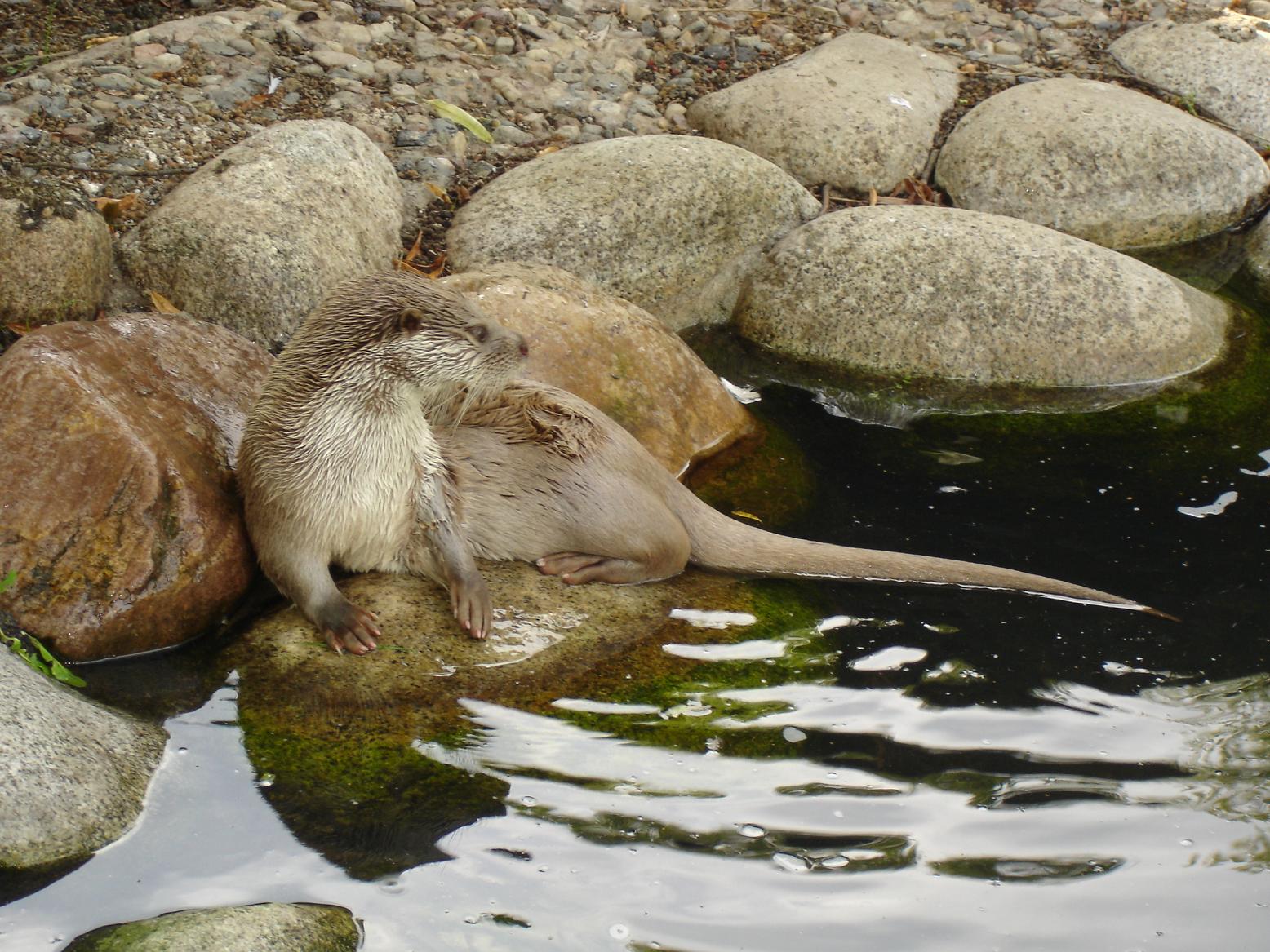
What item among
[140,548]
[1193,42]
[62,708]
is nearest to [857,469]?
[140,548]

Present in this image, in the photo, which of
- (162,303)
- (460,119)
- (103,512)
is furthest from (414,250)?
(103,512)

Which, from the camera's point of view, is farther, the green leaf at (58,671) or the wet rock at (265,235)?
the wet rock at (265,235)

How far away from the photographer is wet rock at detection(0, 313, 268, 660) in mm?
2580

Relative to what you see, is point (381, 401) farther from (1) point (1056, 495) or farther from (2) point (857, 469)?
(1) point (1056, 495)

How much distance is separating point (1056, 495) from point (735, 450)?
2.78 ft

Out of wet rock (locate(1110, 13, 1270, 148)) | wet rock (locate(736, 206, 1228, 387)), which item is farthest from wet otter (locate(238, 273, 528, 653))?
wet rock (locate(1110, 13, 1270, 148))

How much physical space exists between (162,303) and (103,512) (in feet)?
3.61

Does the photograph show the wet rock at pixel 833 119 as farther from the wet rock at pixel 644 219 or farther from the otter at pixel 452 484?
the otter at pixel 452 484

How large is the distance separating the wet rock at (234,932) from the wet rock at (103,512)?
815mm

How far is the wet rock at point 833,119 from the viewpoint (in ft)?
16.5

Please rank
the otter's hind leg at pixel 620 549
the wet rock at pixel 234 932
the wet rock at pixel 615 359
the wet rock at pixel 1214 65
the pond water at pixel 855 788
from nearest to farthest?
the wet rock at pixel 234 932, the pond water at pixel 855 788, the otter's hind leg at pixel 620 549, the wet rock at pixel 615 359, the wet rock at pixel 1214 65

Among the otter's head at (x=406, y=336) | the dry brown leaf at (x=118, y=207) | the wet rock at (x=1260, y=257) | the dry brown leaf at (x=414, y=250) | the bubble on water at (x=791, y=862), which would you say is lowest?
the wet rock at (x=1260, y=257)

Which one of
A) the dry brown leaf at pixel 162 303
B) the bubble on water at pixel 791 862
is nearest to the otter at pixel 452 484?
the bubble on water at pixel 791 862

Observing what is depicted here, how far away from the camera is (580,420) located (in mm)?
2955
